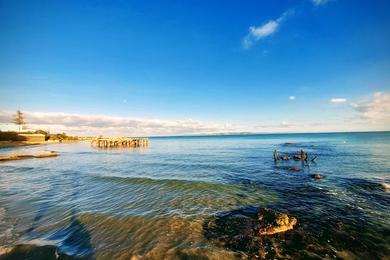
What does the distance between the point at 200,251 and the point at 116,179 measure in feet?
42.9

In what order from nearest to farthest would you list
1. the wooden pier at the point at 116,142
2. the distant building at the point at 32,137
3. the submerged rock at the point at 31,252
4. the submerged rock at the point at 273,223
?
the submerged rock at the point at 31,252 → the submerged rock at the point at 273,223 → the wooden pier at the point at 116,142 → the distant building at the point at 32,137

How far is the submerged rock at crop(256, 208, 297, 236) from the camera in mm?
7307

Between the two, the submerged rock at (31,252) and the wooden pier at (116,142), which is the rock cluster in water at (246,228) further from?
the wooden pier at (116,142)

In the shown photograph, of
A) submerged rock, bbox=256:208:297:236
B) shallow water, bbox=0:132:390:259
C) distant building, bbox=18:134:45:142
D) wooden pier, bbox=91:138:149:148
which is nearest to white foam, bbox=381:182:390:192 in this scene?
shallow water, bbox=0:132:390:259

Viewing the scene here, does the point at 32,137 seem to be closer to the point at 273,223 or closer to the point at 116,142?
the point at 116,142

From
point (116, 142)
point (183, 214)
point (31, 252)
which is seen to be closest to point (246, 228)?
point (183, 214)

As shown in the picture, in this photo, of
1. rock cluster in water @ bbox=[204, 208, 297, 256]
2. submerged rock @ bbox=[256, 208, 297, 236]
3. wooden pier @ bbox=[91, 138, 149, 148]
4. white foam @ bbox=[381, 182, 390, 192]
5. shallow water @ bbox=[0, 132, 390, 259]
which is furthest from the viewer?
wooden pier @ bbox=[91, 138, 149, 148]

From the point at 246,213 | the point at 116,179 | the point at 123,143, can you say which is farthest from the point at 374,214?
the point at 123,143

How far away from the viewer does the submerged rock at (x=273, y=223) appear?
731cm

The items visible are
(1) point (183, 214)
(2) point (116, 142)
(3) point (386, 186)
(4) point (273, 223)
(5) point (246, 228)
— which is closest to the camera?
(4) point (273, 223)

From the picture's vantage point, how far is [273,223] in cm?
762

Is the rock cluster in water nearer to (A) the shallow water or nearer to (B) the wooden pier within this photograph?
(A) the shallow water

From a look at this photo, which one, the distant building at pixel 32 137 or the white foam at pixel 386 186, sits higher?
the distant building at pixel 32 137

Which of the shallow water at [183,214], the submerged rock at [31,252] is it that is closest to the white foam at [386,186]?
the shallow water at [183,214]
